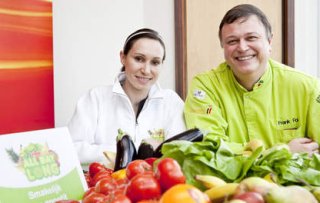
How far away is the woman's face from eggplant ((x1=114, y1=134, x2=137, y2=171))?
0.75 meters

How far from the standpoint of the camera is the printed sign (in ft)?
3.20

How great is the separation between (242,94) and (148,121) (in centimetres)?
46

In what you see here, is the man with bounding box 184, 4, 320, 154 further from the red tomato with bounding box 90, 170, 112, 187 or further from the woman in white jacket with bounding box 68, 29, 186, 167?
the red tomato with bounding box 90, 170, 112, 187

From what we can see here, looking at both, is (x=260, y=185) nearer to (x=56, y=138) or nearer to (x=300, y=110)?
(x=56, y=138)

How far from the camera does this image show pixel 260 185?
2.74ft

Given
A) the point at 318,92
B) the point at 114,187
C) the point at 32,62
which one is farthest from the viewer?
the point at 32,62

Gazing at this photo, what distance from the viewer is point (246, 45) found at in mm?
1773

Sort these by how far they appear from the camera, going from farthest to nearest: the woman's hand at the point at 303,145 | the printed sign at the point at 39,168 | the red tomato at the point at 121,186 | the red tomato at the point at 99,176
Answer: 1. the woman's hand at the point at 303,145
2. the red tomato at the point at 99,176
3. the printed sign at the point at 39,168
4. the red tomato at the point at 121,186

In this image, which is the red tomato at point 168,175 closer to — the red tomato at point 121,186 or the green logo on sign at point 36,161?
the red tomato at point 121,186

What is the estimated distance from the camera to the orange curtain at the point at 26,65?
194 cm

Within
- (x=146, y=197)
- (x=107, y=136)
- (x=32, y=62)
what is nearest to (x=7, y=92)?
(x=32, y=62)

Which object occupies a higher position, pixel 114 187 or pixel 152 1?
pixel 152 1

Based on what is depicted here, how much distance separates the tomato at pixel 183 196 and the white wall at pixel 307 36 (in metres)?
2.66

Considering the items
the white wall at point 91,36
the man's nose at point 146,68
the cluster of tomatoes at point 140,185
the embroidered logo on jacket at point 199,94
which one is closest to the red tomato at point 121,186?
the cluster of tomatoes at point 140,185
